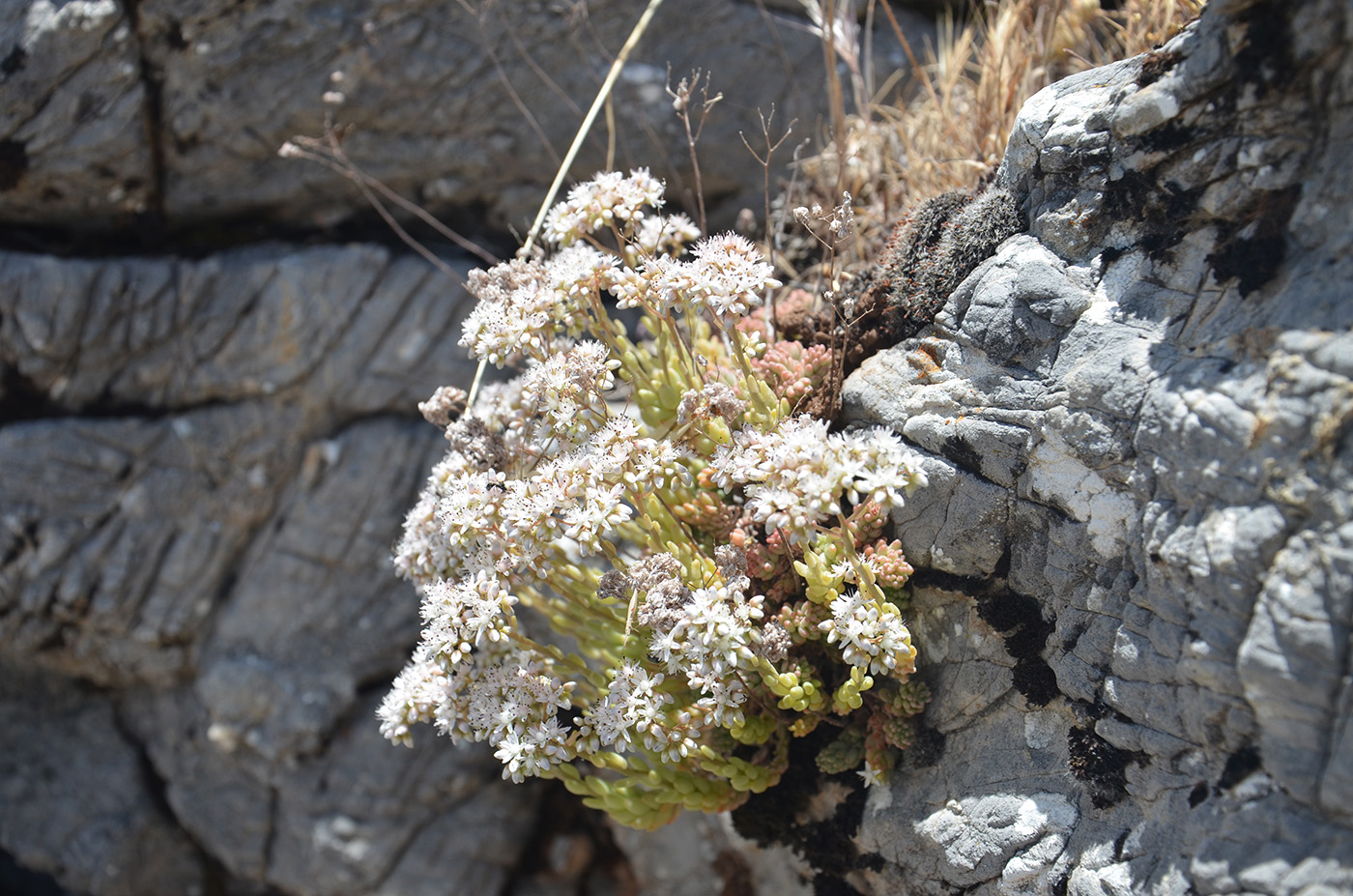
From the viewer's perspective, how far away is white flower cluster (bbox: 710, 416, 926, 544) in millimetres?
2453

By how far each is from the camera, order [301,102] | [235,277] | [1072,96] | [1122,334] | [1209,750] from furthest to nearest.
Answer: [235,277] → [301,102] → [1072,96] → [1122,334] → [1209,750]

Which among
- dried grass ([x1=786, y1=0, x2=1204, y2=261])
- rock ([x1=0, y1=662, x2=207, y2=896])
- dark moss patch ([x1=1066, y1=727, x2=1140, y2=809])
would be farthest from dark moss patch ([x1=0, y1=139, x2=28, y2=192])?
dark moss patch ([x1=1066, y1=727, x2=1140, y2=809])

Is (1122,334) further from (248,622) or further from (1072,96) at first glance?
(248,622)

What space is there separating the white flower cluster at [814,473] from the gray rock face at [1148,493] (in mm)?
527

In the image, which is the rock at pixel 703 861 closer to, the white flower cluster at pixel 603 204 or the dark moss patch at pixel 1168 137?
the white flower cluster at pixel 603 204

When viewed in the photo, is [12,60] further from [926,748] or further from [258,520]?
[926,748]

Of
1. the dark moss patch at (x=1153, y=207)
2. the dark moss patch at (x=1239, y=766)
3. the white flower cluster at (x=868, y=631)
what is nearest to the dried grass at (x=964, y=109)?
the dark moss patch at (x=1153, y=207)

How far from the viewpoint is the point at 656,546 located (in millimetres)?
3045

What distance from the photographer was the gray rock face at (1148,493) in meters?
2.14

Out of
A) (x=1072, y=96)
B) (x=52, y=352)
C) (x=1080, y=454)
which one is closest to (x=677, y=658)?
(x=1080, y=454)

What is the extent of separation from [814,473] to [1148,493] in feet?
3.12

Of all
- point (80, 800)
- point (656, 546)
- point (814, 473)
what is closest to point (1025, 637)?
point (814, 473)

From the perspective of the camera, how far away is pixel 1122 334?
8.54ft

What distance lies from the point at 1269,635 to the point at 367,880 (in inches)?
192
